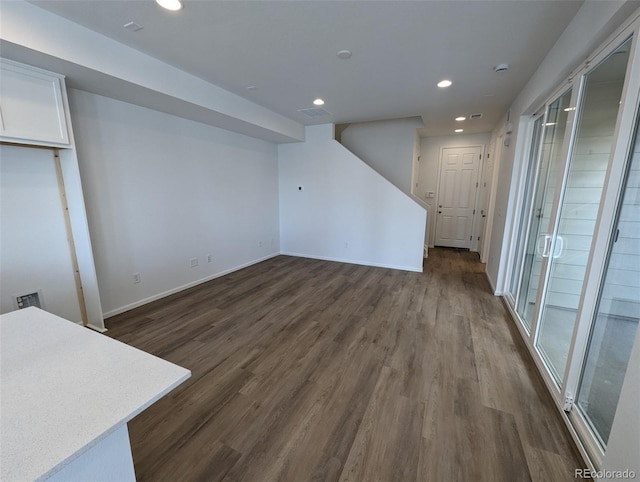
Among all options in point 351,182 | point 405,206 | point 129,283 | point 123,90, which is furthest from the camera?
point 351,182

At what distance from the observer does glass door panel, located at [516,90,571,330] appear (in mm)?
2400

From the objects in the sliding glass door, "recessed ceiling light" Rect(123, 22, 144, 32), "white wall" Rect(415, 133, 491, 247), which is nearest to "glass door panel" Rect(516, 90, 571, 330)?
the sliding glass door

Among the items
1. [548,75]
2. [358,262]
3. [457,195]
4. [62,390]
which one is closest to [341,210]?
[358,262]

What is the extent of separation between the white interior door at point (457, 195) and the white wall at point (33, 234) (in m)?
6.86

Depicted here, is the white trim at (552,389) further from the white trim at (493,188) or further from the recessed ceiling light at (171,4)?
the recessed ceiling light at (171,4)

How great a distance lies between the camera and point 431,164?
21.6 ft

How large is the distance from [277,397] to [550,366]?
2.12 meters

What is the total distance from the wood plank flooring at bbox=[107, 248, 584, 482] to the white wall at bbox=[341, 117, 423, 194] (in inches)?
122

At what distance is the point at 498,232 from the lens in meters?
3.87

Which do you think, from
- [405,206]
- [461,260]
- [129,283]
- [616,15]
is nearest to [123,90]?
[129,283]

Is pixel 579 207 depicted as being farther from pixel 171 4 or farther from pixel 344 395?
pixel 171 4

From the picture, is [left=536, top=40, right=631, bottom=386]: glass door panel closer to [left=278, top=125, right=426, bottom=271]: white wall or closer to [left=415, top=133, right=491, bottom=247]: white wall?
[left=278, top=125, right=426, bottom=271]: white wall

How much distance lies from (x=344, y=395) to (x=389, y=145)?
5152 mm

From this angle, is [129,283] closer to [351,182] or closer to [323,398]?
[323,398]
